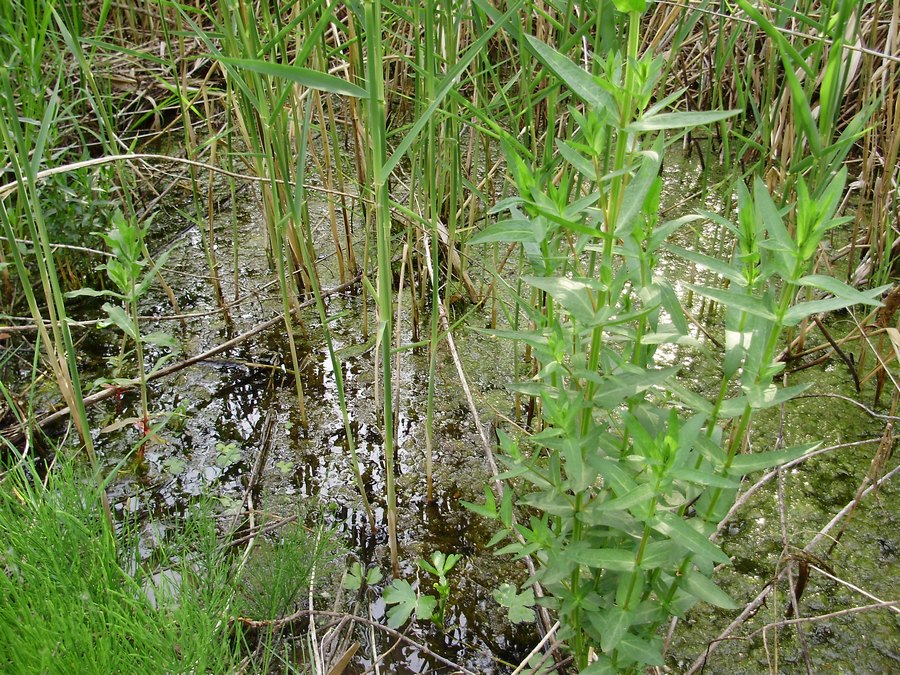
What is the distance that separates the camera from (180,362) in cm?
200

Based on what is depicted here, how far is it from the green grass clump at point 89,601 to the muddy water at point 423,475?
0.15 meters

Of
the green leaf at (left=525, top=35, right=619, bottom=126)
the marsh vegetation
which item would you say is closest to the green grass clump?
the marsh vegetation

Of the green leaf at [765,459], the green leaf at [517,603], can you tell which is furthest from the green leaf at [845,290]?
the green leaf at [517,603]

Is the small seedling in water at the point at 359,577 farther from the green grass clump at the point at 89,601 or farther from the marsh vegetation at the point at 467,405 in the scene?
the green grass clump at the point at 89,601

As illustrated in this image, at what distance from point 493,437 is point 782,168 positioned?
1.03m

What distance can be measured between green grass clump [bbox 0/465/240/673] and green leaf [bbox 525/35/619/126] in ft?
3.11

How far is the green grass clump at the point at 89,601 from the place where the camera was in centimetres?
105

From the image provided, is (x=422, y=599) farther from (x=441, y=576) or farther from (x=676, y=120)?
(x=676, y=120)

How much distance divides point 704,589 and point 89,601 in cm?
95

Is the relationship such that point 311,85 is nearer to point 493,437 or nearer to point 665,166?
point 493,437

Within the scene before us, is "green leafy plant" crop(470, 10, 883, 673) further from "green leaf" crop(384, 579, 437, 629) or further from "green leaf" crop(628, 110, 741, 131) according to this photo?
"green leaf" crop(384, 579, 437, 629)

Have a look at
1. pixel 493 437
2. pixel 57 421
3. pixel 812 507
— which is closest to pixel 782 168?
pixel 812 507

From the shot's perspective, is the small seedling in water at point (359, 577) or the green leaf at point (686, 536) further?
the small seedling in water at point (359, 577)

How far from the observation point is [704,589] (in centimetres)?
100
